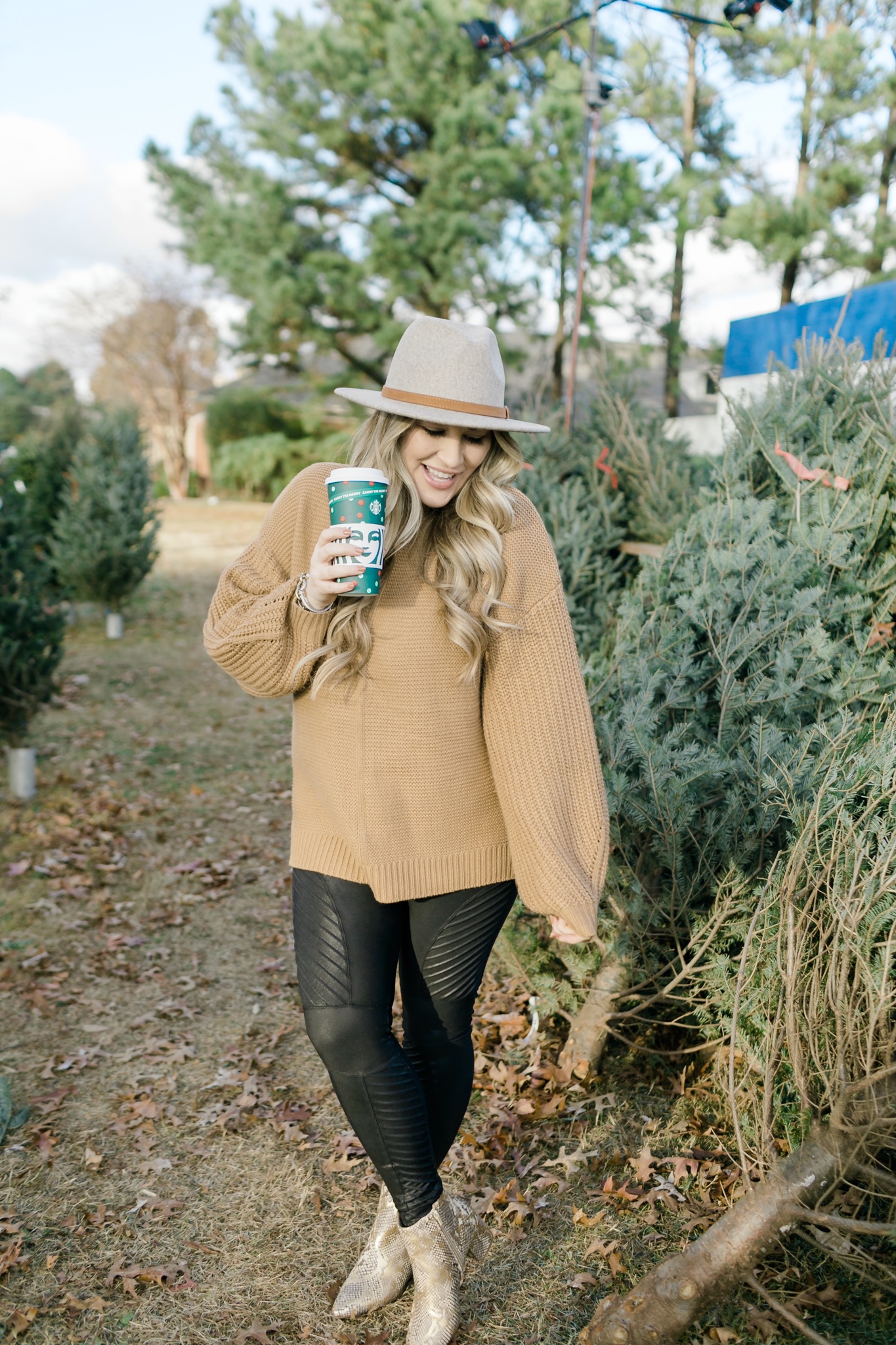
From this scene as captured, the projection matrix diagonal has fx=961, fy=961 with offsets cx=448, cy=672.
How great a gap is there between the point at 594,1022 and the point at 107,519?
887 centimetres

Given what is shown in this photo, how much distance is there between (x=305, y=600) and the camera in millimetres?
1970

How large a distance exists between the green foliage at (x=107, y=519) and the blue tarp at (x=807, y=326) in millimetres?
6334

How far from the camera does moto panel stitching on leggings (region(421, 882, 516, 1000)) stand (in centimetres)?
222

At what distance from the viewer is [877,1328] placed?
230 cm

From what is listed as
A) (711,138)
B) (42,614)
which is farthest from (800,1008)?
(711,138)

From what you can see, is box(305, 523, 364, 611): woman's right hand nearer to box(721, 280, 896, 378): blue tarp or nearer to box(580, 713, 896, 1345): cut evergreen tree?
box(580, 713, 896, 1345): cut evergreen tree

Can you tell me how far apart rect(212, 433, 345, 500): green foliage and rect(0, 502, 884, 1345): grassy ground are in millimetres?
17853

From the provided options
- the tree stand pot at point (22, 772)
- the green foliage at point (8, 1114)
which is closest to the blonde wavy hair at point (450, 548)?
the green foliage at point (8, 1114)

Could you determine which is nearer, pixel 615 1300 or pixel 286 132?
pixel 615 1300

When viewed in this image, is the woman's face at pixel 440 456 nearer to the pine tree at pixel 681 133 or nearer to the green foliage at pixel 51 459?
the green foliage at pixel 51 459

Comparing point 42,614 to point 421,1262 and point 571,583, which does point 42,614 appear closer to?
point 571,583

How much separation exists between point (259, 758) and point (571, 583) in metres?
2.92

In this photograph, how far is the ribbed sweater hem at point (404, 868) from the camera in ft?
6.82

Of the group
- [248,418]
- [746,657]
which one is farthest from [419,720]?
[248,418]
